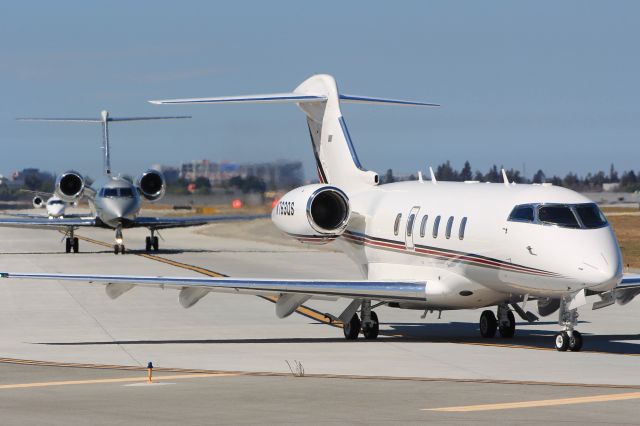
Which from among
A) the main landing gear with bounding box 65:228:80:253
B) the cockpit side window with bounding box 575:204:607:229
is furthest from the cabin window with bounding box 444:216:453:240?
the main landing gear with bounding box 65:228:80:253

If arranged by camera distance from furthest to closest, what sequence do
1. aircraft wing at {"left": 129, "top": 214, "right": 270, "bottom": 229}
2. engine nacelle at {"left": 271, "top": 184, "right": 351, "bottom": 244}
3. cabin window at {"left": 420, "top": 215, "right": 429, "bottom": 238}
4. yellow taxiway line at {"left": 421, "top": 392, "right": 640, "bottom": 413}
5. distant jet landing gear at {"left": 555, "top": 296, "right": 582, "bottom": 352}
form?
aircraft wing at {"left": 129, "top": 214, "right": 270, "bottom": 229} < engine nacelle at {"left": 271, "top": 184, "right": 351, "bottom": 244} < cabin window at {"left": 420, "top": 215, "right": 429, "bottom": 238} < distant jet landing gear at {"left": 555, "top": 296, "right": 582, "bottom": 352} < yellow taxiway line at {"left": 421, "top": 392, "right": 640, "bottom": 413}

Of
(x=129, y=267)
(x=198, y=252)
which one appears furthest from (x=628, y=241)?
(x=129, y=267)

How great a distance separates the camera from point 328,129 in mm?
26781

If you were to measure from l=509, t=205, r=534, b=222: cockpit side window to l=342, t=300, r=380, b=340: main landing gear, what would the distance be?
351 cm

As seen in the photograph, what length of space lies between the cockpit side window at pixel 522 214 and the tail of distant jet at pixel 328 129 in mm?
5887

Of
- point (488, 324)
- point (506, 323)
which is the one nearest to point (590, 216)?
point (506, 323)

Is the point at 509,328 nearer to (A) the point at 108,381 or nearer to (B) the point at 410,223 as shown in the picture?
(B) the point at 410,223

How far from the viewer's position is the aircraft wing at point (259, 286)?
68.0ft

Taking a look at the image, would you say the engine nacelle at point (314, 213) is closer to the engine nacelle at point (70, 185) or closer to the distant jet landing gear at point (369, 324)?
the distant jet landing gear at point (369, 324)

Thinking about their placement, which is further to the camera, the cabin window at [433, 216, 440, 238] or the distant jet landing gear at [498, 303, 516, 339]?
the distant jet landing gear at [498, 303, 516, 339]

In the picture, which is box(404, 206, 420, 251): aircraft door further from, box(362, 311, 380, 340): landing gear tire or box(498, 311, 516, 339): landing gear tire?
box(498, 311, 516, 339): landing gear tire

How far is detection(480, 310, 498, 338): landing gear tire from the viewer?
22859 millimetres

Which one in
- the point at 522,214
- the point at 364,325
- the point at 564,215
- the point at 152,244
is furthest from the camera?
the point at 152,244

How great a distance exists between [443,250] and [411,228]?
1.36 meters
